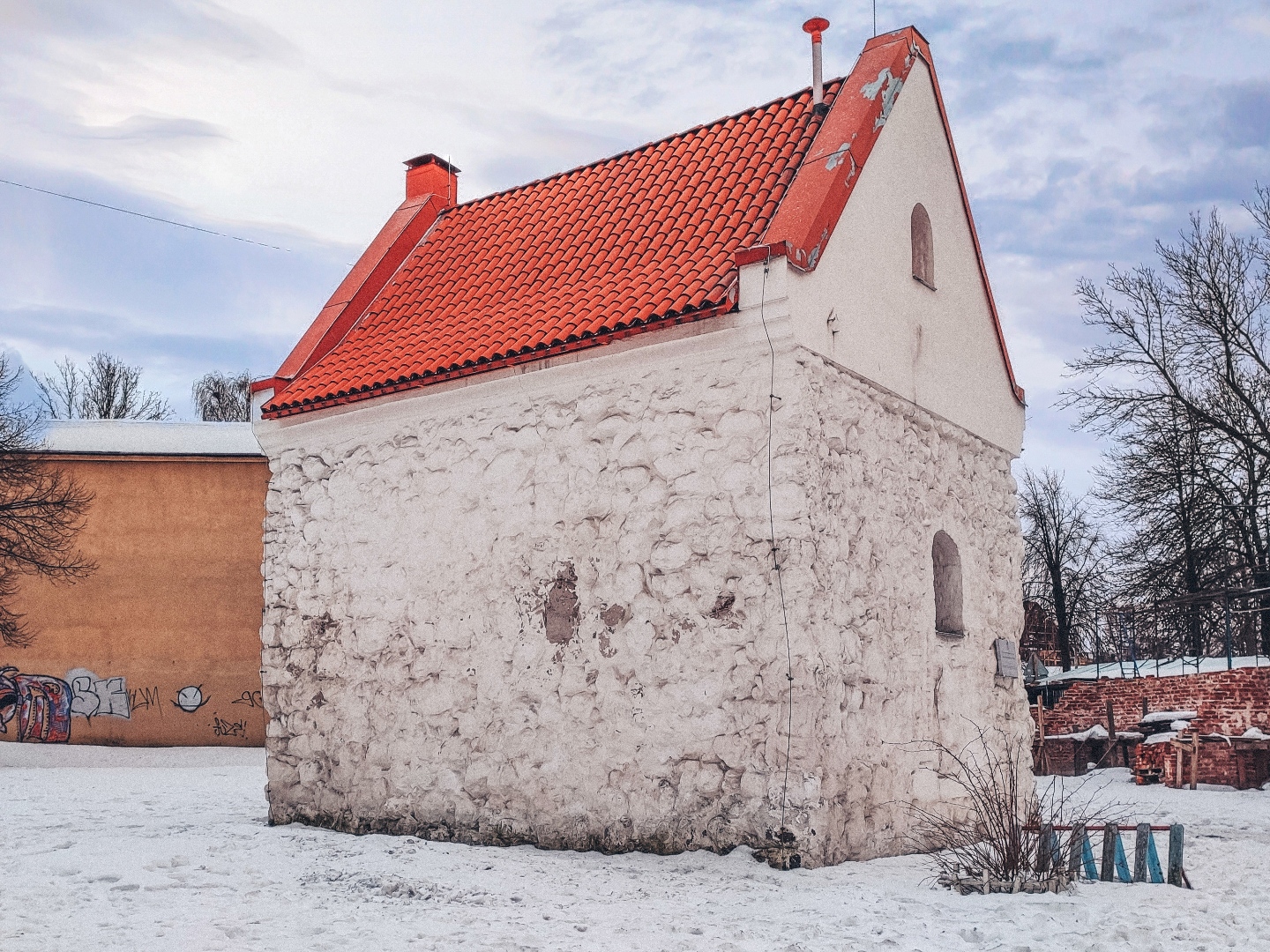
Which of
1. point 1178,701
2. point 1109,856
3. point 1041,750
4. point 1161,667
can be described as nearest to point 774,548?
point 1109,856

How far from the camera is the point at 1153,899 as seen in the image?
6867 millimetres

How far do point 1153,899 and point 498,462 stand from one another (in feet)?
17.5

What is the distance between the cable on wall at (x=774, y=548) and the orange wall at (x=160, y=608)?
15.6 m

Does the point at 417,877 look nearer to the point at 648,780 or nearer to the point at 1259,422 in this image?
the point at 648,780

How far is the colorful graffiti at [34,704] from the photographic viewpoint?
20.6 meters

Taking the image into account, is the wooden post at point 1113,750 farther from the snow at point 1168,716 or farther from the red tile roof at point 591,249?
the red tile roof at point 591,249

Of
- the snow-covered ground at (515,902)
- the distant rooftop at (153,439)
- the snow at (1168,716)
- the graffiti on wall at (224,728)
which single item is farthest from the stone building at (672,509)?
the graffiti on wall at (224,728)

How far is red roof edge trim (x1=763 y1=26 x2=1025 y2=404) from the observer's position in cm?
774

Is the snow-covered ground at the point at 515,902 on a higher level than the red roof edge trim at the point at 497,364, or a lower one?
lower

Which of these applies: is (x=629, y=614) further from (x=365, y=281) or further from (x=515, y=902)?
(x=365, y=281)

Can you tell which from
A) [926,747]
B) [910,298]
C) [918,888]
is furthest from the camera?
[910,298]

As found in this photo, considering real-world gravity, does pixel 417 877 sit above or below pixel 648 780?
below

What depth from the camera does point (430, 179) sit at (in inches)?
489

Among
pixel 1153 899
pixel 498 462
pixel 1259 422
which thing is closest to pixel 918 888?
pixel 1153 899
